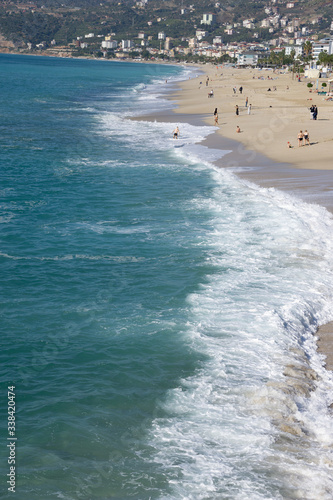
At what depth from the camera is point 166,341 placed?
13.6m

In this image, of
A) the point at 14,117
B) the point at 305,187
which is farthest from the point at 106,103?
the point at 305,187

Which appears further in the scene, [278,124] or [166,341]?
[278,124]

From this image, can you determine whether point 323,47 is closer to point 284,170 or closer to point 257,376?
point 284,170

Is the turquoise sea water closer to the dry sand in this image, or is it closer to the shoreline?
the shoreline

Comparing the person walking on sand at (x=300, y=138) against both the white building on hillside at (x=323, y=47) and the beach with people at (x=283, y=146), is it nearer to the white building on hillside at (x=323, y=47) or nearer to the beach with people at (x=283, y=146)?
the beach with people at (x=283, y=146)

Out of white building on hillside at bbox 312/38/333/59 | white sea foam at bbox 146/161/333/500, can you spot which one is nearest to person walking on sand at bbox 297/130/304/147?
white sea foam at bbox 146/161/333/500

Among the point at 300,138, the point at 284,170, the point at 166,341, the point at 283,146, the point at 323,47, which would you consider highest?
the point at 323,47

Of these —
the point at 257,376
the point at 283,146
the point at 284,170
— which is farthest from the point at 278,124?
the point at 257,376

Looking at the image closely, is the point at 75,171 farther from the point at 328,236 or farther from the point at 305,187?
the point at 328,236

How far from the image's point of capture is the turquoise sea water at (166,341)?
9445mm

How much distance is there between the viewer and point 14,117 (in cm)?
5956

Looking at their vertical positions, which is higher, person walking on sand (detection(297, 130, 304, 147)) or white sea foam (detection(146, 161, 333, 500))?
person walking on sand (detection(297, 130, 304, 147))

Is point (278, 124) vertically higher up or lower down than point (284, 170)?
higher up

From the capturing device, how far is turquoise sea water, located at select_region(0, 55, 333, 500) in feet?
31.0
